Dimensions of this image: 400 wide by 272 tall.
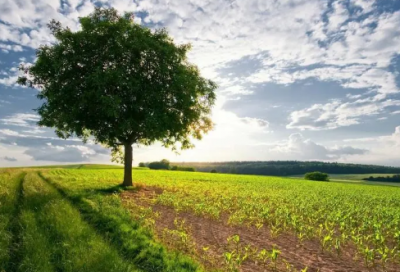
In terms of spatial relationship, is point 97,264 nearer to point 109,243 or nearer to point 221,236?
point 109,243

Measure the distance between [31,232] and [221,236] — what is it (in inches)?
291

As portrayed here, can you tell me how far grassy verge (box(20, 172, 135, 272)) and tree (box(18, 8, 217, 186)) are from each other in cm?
1408

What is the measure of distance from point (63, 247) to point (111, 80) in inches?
756

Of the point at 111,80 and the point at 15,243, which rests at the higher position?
the point at 111,80

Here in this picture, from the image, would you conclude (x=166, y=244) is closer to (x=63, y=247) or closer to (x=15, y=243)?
(x=63, y=247)

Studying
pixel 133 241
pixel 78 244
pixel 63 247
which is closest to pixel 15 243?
pixel 63 247

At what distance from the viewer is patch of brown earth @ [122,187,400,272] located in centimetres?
956

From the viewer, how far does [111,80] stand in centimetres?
2664

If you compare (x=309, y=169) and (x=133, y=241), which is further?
(x=309, y=169)

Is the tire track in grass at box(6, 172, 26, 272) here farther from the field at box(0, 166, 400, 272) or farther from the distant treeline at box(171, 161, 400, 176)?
the distant treeline at box(171, 161, 400, 176)

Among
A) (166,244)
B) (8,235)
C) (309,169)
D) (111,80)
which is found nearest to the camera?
(166,244)

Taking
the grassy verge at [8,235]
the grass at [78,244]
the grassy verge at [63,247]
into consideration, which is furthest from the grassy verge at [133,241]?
the grassy verge at [8,235]

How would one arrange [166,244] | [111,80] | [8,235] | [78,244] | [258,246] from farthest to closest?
[111,80] < [258,246] < [8,235] < [166,244] < [78,244]

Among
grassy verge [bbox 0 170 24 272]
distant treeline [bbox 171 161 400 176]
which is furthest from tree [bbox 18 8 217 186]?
distant treeline [bbox 171 161 400 176]
